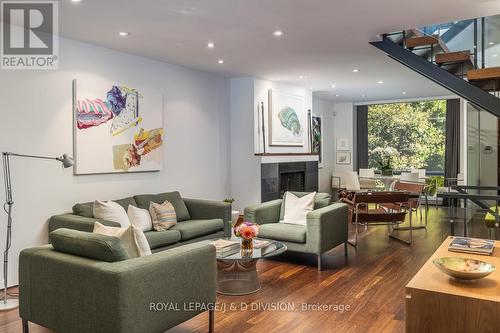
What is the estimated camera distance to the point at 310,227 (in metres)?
4.57

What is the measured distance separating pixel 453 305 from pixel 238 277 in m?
2.37

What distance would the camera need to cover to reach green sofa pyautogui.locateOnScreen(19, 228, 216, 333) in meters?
2.37

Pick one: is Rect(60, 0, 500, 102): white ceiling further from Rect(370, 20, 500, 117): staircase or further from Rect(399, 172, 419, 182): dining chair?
Rect(399, 172, 419, 182): dining chair

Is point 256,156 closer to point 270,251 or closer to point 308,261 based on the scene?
point 308,261

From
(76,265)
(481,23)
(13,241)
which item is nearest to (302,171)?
(481,23)

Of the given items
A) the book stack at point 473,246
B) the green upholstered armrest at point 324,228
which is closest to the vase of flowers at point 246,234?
the green upholstered armrest at point 324,228

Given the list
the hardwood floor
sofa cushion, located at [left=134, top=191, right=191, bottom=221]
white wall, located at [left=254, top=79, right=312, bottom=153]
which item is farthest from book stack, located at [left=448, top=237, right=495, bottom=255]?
white wall, located at [left=254, top=79, right=312, bottom=153]

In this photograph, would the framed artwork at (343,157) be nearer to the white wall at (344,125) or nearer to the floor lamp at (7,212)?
the white wall at (344,125)

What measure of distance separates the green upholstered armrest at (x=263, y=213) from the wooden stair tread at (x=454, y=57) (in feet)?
8.62

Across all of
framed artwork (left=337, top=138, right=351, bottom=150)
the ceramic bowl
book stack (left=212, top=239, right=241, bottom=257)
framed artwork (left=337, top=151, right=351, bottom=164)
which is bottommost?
book stack (left=212, top=239, right=241, bottom=257)

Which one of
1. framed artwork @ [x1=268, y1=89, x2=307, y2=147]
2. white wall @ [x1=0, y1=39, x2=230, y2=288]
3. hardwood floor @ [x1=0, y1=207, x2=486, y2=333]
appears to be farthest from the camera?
framed artwork @ [x1=268, y1=89, x2=307, y2=147]

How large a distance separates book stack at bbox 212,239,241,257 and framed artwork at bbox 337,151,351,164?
7603 millimetres

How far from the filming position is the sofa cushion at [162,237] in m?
4.41

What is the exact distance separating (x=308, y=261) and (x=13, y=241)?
10.7ft
